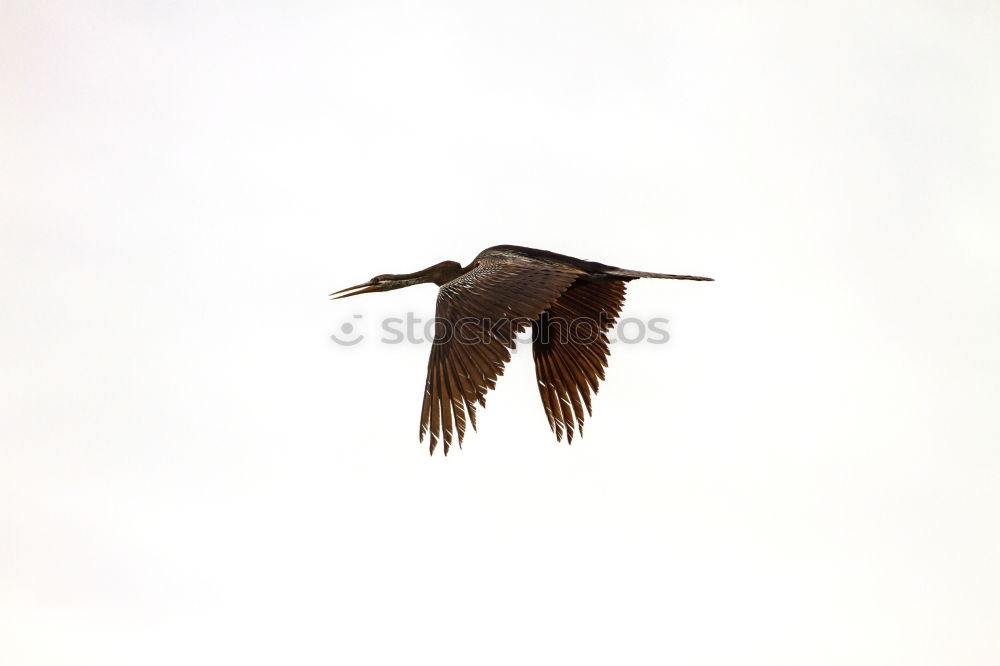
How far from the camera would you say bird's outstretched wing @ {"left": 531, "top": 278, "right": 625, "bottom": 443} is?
13.9m

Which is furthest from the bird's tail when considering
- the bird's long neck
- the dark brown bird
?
the bird's long neck

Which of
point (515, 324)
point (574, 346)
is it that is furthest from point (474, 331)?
point (574, 346)

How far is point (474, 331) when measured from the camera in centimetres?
1203

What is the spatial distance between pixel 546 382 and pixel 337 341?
12.9 feet

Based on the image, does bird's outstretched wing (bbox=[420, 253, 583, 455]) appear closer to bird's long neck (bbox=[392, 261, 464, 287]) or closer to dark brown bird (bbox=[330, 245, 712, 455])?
dark brown bird (bbox=[330, 245, 712, 455])

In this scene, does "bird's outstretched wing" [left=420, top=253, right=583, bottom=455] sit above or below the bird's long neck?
below

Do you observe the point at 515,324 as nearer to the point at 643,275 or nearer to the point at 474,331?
the point at 474,331

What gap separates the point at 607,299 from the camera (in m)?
14.5

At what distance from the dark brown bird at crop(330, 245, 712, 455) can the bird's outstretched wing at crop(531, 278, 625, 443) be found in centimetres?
1

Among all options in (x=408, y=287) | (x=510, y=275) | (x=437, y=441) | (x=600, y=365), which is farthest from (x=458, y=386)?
(x=408, y=287)

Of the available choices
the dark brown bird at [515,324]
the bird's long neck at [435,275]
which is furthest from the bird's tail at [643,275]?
the bird's long neck at [435,275]

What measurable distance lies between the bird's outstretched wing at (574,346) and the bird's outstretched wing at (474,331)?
3.99 feet

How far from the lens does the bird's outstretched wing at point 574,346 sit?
546 inches

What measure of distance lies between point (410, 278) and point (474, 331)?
313 cm
